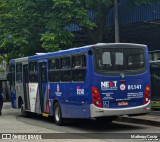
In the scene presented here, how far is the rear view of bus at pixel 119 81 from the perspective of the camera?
1423 cm

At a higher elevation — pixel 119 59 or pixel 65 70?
pixel 119 59

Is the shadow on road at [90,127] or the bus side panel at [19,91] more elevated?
the bus side panel at [19,91]

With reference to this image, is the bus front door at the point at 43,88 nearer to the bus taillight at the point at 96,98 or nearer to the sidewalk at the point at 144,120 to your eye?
the sidewalk at the point at 144,120

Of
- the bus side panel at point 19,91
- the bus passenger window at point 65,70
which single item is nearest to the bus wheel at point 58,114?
the bus passenger window at point 65,70

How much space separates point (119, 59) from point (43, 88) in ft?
16.2

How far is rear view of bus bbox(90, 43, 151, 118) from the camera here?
46.7ft

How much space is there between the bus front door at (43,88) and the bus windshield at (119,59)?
4.35m

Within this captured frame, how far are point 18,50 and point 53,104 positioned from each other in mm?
11646

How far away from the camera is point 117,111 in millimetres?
14352

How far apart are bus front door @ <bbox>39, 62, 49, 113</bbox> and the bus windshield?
14.3 ft

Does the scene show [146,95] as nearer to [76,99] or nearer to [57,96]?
[76,99]

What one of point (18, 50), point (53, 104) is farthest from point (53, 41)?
point (53, 104)

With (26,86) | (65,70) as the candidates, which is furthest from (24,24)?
(65,70)

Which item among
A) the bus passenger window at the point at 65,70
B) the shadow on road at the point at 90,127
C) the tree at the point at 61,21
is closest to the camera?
the shadow on road at the point at 90,127
